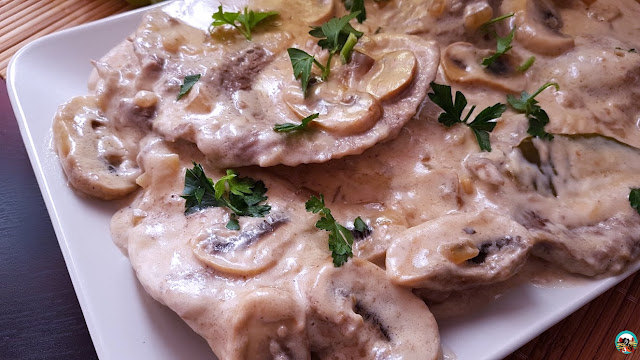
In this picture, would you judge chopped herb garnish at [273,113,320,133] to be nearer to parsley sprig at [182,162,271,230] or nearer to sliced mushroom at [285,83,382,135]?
sliced mushroom at [285,83,382,135]

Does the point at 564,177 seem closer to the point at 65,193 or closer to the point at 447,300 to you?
the point at 447,300

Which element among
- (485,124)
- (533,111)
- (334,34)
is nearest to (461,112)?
(485,124)

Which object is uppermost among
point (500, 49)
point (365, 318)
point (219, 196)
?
point (219, 196)

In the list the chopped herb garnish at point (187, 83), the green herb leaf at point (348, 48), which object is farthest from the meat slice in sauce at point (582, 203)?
the chopped herb garnish at point (187, 83)

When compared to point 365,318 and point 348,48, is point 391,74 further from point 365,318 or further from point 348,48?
point 365,318

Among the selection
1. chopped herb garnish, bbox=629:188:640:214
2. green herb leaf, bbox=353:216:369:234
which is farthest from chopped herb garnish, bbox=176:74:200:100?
chopped herb garnish, bbox=629:188:640:214

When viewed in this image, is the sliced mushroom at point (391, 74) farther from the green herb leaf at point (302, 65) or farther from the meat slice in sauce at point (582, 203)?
the meat slice in sauce at point (582, 203)
